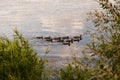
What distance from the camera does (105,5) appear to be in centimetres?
929

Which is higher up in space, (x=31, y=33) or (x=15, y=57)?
(x=15, y=57)

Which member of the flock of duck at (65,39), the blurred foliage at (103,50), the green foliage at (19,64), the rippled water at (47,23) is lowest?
the flock of duck at (65,39)

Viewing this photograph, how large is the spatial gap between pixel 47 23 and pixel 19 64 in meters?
35.7

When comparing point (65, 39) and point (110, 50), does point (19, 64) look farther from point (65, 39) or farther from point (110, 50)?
point (65, 39)

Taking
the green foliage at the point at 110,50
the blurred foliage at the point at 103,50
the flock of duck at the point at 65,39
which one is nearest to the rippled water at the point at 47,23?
the flock of duck at the point at 65,39

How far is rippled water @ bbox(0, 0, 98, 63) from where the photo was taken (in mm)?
34869

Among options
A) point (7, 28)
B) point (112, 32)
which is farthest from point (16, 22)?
point (112, 32)

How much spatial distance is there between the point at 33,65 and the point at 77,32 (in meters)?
28.7

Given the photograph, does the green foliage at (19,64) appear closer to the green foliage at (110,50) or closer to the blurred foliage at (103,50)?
the blurred foliage at (103,50)

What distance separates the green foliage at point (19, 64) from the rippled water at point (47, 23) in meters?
17.4

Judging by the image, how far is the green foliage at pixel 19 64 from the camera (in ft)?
42.3

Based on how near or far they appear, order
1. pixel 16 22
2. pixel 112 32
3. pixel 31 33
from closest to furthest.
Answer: pixel 112 32
pixel 31 33
pixel 16 22

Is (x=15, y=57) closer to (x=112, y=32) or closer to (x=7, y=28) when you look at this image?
(x=112, y=32)

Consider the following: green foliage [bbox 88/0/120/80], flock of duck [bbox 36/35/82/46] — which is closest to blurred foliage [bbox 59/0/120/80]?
green foliage [bbox 88/0/120/80]
